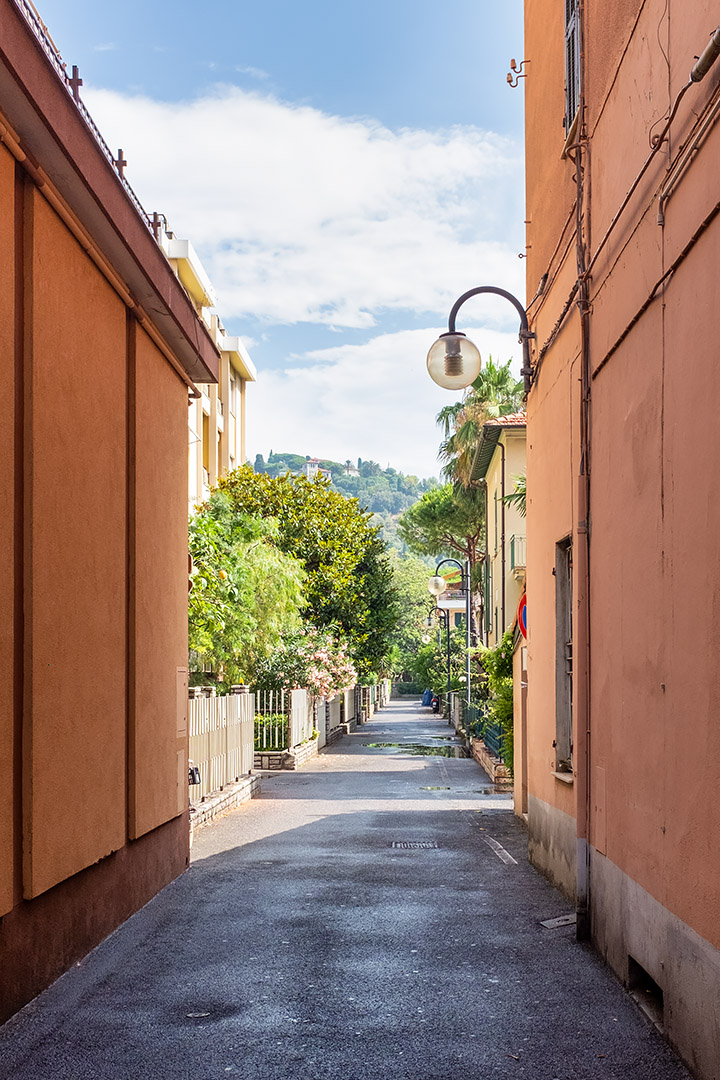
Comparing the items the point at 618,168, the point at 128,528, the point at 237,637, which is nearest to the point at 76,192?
the point at 128,528

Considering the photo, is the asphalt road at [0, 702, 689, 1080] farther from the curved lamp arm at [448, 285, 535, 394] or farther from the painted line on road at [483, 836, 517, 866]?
the curved lamp arm at [448, 285, 535, 394]

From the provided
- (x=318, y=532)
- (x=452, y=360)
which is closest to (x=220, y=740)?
(x=452, y=360)

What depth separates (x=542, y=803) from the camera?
10.4 m

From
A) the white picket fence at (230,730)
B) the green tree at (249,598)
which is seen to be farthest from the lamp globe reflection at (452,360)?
the green tree at (249,598)

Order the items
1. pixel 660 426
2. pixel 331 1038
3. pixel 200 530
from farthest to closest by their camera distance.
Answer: pixel 200 530
pixel 660 426
pixel 331 1038

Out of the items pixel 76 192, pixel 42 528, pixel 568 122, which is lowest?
pixel 42 528

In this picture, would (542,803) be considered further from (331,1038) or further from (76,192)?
(76,192)

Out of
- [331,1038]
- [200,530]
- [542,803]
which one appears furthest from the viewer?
[200,530]

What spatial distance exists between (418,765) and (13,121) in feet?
70.9

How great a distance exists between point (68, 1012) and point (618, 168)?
6.01 meters

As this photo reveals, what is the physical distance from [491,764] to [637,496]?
1631cm

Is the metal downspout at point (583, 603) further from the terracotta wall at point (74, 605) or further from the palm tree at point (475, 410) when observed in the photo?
the palm tree at point (475, 410)

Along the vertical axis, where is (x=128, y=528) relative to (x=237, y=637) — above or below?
Answer: above

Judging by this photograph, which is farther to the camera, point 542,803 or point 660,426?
point 542,803
